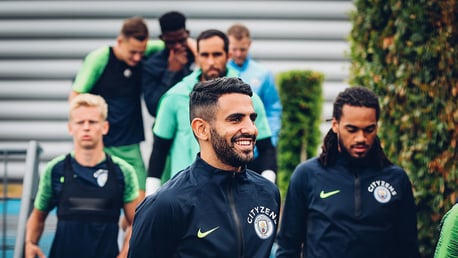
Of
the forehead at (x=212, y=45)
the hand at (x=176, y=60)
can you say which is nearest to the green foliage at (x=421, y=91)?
the forehead at (x=212, y=45)

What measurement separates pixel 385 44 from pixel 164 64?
5.54ft

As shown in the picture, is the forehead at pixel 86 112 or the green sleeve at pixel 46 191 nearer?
the green sleeve at pixel 46 191

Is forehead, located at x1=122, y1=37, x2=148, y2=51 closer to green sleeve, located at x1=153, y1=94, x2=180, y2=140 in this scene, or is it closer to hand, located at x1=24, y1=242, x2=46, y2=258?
green sleeve, located at x1=153, y1=94, x2=180, y2=140

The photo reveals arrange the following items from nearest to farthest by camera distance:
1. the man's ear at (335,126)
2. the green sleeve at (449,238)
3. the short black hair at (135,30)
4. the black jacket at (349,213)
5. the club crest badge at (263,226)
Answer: the green sleeve at (449,238), the club crest badge at (263,226), the black jacket at (349,213), the man's ear at (335,126), the short black hair at (135,30)

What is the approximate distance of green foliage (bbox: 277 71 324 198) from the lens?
35.7 ft

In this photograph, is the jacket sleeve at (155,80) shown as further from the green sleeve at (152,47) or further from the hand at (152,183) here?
the hand at (152,183)

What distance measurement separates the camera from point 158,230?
362 cm

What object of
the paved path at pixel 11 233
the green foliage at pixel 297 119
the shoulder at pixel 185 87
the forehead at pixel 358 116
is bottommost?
the paved path at pixel 11 233

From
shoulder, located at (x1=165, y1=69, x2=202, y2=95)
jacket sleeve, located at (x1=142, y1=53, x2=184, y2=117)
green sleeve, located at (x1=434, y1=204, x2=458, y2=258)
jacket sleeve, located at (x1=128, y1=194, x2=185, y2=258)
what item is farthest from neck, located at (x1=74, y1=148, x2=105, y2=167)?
green sleeve, located at (x1=434, y1=204, x2=458, y2=258)

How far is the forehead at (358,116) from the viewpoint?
512 centimetres

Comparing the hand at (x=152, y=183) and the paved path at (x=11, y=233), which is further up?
the hand at (x=152, y=183)

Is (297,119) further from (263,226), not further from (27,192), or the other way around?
(263,226)

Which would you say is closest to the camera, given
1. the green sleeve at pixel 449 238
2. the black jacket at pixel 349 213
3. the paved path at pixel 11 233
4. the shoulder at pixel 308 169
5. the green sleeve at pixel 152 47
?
the green sleeve at pixel 449 238

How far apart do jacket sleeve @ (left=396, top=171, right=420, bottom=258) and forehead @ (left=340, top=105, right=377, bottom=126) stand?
428 mm
